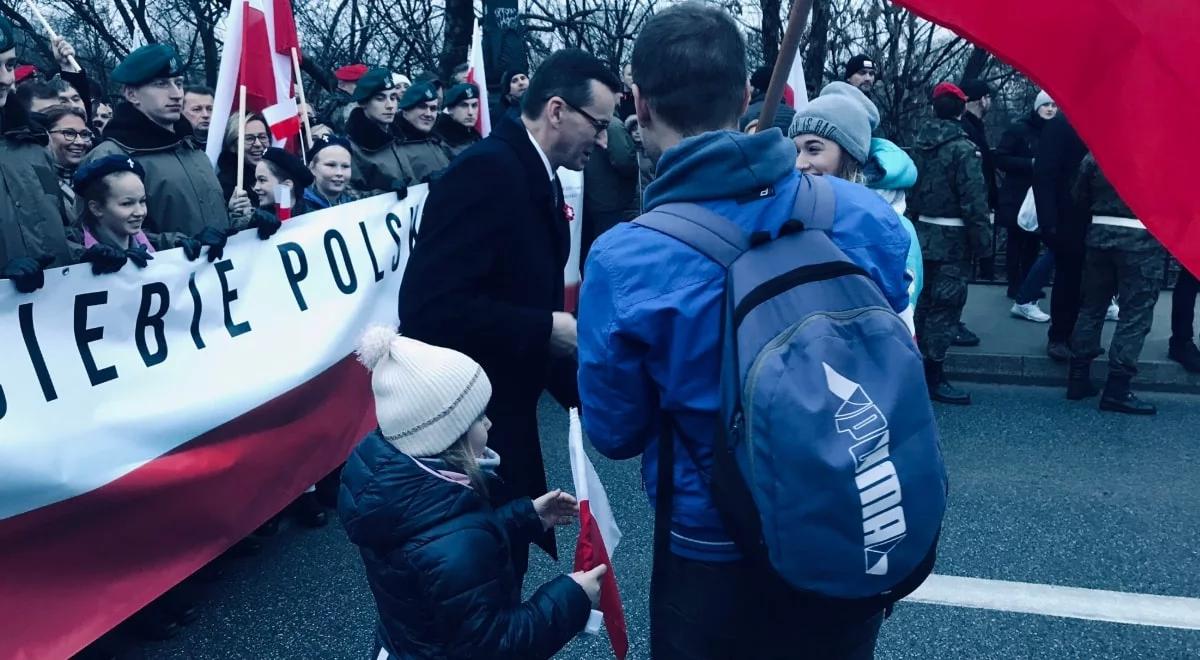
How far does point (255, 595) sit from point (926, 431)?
10.3 ft

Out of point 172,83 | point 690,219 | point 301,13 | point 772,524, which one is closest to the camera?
point 772,524

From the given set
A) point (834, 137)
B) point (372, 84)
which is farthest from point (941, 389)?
point (372, 84)

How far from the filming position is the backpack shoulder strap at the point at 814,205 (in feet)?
5.70

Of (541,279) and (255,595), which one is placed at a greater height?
(541,279)

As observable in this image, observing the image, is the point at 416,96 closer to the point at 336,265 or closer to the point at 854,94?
the point at 336,265

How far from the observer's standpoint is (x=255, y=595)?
13.3 feet

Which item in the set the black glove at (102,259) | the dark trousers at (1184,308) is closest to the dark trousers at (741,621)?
the black glove at (102,259)

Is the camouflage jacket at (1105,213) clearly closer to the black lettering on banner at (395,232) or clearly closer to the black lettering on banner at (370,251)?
the black lettering on banner at (395,232)

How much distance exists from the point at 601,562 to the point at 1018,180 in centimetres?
774

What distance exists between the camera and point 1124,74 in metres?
1.90

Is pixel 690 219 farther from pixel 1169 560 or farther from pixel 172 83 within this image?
pixel 172 83

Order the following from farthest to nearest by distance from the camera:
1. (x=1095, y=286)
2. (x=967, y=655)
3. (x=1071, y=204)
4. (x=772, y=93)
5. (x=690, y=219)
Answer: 1. (x=1071, y=204)
2. (x=1095, y=286)
3. (x=967, y=655)
4. (x=772, y=93)
5. (x=690, y=219)

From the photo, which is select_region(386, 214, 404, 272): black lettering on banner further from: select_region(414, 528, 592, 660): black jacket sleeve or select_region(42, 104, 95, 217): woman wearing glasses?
select_region(414, 528, 592, 660): black jacket sleeve

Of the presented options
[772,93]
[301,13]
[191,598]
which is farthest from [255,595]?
[301,13]
